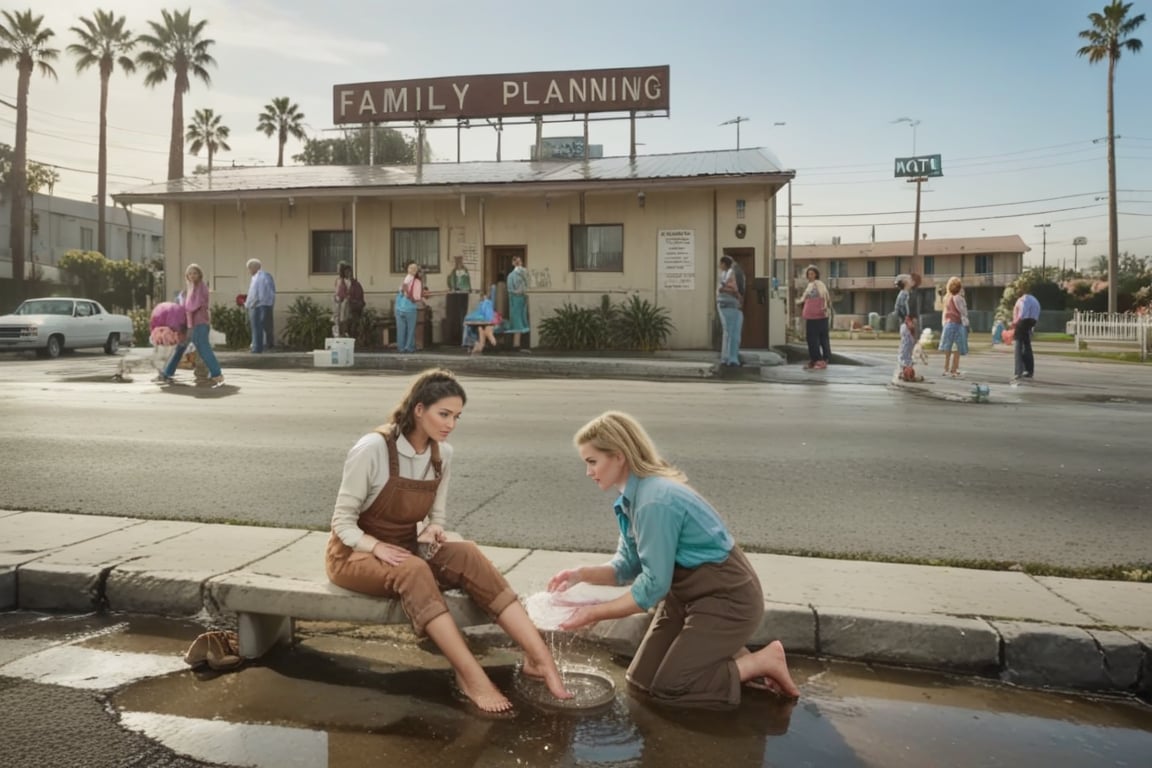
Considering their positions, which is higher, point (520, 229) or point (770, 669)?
point (520, 229)

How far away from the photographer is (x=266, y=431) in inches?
377

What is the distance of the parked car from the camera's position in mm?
22812

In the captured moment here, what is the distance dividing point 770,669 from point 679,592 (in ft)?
1.53

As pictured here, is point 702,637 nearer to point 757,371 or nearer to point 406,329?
point 757,371

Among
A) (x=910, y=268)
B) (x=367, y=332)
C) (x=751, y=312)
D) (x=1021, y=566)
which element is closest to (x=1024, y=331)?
(x=751, y=312)

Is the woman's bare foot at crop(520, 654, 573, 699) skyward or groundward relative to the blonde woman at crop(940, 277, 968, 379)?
groundward

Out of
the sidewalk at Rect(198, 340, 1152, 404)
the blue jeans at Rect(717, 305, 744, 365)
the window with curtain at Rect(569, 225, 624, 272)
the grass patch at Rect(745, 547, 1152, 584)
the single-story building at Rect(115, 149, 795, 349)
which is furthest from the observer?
the window with curtain at Rect(569, 225, 624, 272)

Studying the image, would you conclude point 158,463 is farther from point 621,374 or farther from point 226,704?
point 621,374

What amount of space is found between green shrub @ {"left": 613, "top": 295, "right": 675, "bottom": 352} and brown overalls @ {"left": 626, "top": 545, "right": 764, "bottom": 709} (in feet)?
55.2

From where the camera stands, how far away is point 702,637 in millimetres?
3605

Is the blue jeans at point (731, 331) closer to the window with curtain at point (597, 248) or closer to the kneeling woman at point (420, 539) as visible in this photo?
the window with curtain at point (597, 248)

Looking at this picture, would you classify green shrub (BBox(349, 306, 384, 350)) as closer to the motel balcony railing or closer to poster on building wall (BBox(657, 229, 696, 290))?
poster on building wall (BBox(657, 229, 696, 290))

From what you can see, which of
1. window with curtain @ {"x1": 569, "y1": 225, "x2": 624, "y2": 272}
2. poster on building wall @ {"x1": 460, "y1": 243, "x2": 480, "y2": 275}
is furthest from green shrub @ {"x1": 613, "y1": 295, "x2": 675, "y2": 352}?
poster on building wall @ {"x1": 460, "y1": 243, "x2": 480, "y2": 275}

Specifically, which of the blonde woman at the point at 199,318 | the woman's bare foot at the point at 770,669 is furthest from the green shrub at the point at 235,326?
the woman's bare foot at the point at 770,669
